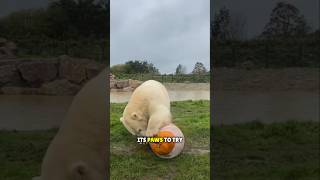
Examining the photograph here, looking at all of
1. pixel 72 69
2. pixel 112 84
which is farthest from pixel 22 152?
pixel 112 84

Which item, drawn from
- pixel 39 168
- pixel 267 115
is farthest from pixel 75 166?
pixel 267 115

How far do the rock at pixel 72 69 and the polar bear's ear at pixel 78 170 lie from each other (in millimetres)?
547

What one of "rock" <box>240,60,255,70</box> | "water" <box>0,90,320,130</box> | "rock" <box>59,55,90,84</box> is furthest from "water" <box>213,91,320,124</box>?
"rock" <box>59,55,90,84</box>

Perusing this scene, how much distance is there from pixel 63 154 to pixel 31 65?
672 millimetres

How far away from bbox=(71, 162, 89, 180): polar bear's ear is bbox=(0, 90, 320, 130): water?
0.40 m

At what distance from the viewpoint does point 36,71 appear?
291 cm

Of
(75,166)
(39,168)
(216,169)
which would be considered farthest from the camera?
(216,169)

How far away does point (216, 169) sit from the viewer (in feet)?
9.95

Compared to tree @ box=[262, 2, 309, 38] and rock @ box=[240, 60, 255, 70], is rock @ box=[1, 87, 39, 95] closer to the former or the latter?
rock @ box=[240, 60, 255, 70]

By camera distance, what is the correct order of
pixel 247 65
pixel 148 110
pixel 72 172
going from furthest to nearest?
pixel 148 110 < pixel 247 65 < pixel 72 172

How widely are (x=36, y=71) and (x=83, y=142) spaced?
625 mm

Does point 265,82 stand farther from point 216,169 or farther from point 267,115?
point 216,169

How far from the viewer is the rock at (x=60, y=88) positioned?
283 cm

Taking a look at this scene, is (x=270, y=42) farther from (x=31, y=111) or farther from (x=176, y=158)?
(x=31, y=111)
